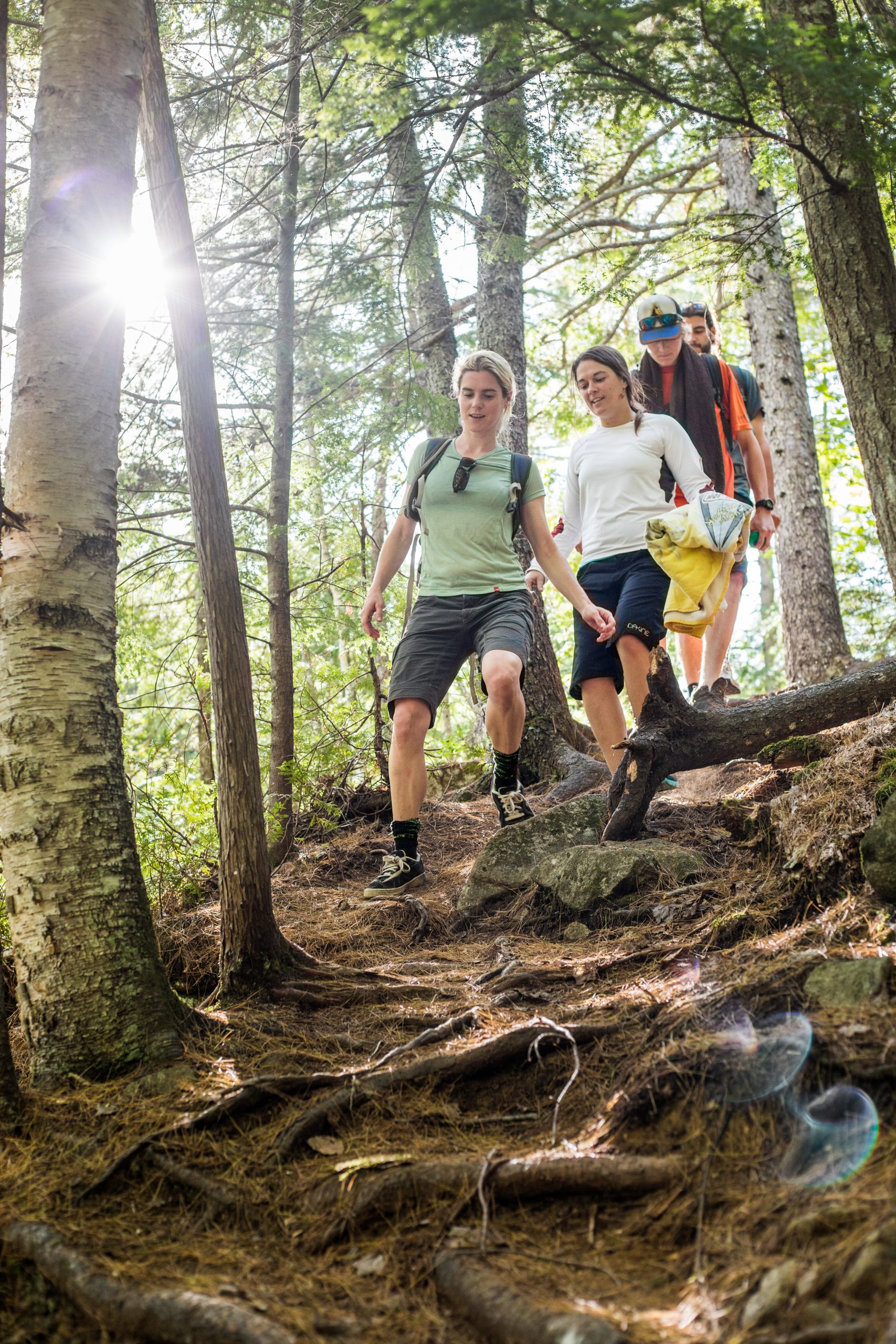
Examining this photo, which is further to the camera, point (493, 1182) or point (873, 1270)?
point (493, 1182)

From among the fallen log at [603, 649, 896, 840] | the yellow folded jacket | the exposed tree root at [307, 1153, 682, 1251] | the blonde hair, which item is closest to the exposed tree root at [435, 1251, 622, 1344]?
the exposed tree root at [307, 1153, 682, 1251]

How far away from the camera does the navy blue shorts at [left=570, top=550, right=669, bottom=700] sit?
16.0 ft

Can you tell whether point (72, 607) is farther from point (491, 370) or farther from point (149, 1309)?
point (491, 370)

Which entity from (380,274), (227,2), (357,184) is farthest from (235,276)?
(227,2)

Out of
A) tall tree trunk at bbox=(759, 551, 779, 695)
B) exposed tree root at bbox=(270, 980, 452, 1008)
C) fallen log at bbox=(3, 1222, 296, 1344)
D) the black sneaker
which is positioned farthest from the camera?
tall tree trunk at bbox=(759, 551, 779, 695)

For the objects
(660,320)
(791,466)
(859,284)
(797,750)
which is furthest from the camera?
(791,466)

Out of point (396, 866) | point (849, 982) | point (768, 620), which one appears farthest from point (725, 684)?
point (768, 620)

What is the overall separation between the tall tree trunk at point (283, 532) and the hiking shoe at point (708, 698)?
272 cm

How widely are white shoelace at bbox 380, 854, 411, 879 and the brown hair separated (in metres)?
2.77

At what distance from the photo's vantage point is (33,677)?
2953 millimetres

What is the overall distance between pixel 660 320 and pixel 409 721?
3147 mm

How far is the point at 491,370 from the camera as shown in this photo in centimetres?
504

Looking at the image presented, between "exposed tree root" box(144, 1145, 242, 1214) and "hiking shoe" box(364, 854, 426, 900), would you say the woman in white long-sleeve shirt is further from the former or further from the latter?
"exposed tree root" box(144, 1145, 242, 1214)

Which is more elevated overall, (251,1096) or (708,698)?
(708,698)
